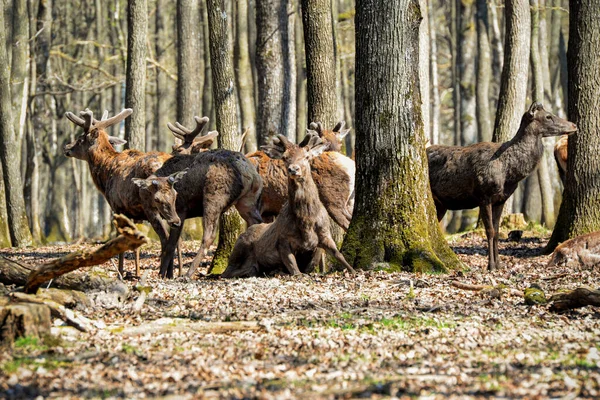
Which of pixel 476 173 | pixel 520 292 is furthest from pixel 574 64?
pixel 520 292

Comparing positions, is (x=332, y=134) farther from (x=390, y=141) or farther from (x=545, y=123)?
(x=390, y=141)

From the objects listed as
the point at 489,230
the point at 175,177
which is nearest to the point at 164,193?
the point at 175,177

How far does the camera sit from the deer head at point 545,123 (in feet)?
44.0

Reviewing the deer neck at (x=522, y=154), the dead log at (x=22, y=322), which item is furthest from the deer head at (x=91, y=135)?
the dead log at (x=22, y=322)

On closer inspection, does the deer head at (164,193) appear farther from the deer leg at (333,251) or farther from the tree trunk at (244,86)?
the tree trunk at (244,86)

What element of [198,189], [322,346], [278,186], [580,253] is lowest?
[580,253]

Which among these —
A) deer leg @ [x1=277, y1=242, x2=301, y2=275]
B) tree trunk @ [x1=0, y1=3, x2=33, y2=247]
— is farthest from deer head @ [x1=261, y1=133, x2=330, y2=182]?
tree trunk @ [x1=0, y1=3, x2=33, y2=247]

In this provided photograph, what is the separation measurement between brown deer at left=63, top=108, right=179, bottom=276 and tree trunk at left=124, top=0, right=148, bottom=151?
3.50m

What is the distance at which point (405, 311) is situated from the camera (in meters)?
8.59

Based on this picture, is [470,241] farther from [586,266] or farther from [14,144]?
[14,144]

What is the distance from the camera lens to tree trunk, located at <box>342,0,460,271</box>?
37.2 ft

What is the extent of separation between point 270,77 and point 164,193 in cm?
665

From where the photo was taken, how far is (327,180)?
14.9 metres

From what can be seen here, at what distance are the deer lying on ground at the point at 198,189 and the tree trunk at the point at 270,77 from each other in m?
4.92
